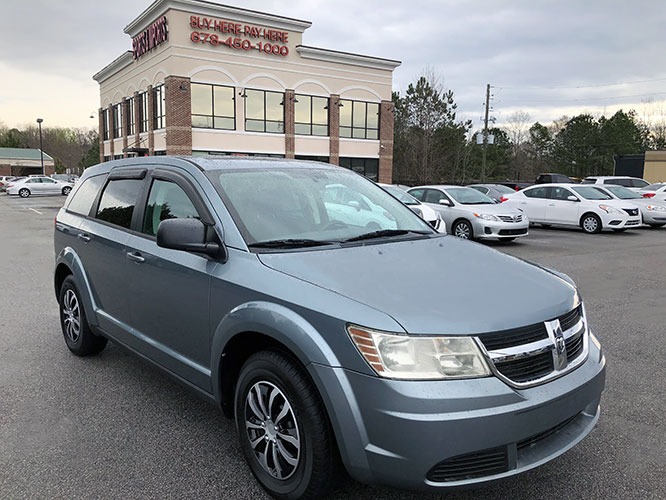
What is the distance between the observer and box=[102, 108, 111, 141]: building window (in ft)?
144

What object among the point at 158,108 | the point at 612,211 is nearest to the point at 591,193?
the point at 612,211

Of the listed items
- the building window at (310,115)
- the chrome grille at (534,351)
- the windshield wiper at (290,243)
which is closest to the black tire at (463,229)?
the windshield wiper at (290,243)

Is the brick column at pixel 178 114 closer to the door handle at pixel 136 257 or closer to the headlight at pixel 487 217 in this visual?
the headlight at pixel 487 217

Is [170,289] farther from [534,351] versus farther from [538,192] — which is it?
[538,192]

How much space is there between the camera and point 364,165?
38188 millimetres

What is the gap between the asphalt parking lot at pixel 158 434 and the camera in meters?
2.90

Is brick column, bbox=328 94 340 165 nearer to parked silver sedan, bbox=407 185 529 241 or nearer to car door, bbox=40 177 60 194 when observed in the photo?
parked silver sedan, bbox=407 185 529 241

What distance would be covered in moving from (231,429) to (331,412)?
1.43 m

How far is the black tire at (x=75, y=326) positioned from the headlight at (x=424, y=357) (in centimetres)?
327

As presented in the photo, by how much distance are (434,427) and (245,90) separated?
32.6m

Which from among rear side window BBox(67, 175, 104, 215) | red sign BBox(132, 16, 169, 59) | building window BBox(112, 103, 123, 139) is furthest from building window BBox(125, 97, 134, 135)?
rear side window BBox(67, 175, 104, 215)

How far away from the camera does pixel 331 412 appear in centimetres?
241

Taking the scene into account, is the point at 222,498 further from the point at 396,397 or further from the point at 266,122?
the point at 266,122

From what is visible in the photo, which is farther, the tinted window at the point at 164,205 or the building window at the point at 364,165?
the building window at the point at 364,165
